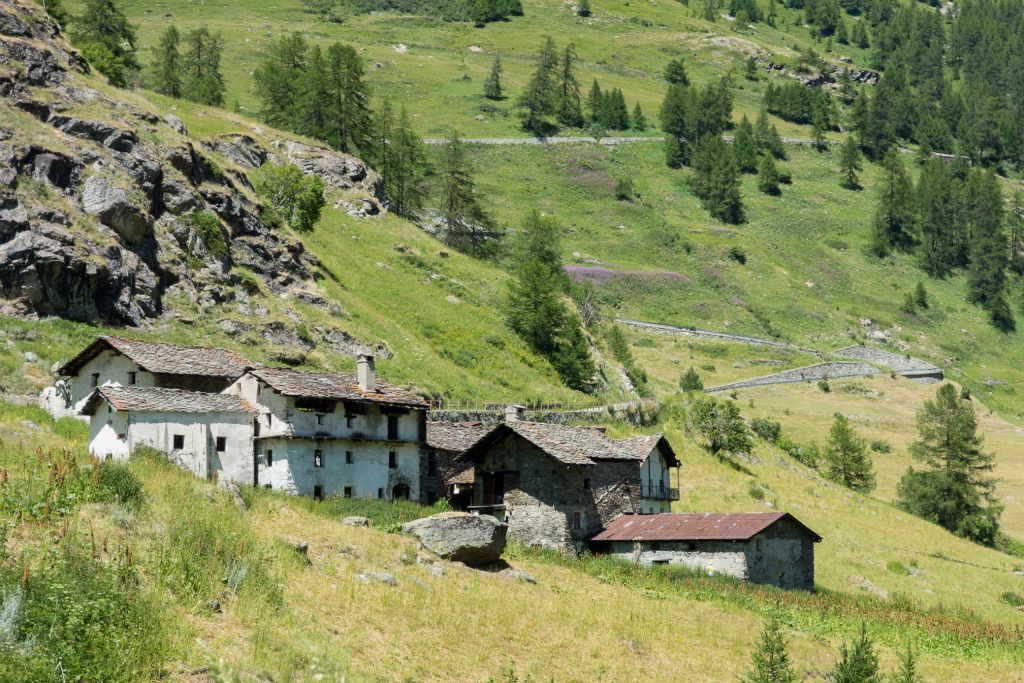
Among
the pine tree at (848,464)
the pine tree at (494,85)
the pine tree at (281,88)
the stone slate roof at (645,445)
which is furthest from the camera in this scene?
the pine tree at (494,85)

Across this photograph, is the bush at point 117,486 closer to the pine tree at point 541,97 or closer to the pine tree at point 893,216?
the pine tree at point 893,216

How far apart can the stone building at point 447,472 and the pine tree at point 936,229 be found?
136m

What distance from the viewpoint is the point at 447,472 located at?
55375 mm

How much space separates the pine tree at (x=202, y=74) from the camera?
387 ft

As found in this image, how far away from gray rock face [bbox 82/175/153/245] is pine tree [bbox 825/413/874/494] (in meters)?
54.7

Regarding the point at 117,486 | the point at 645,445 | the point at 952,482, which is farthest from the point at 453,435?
the point at 952,482

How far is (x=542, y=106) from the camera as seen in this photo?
191 meters

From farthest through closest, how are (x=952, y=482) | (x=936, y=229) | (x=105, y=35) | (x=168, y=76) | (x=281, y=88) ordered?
1. (x=936, y=229)
2. (x=281, y=88)
3. (x=168, y=76)
4. (x=105, y=35)
5. (x=952, y=482)

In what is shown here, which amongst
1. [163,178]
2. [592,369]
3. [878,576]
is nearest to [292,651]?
[878,576]

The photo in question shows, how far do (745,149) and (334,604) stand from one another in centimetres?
17528

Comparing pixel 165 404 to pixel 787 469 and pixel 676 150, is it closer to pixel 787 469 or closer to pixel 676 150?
pixel 787 469

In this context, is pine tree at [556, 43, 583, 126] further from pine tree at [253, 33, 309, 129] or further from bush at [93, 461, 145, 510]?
bush at [93, 461, 145, 510]

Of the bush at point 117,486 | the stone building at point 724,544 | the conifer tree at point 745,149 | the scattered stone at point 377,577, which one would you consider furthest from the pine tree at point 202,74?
the bush at point 117,486

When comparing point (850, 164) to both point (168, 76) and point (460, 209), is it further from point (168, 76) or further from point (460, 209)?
point (168, 76)
